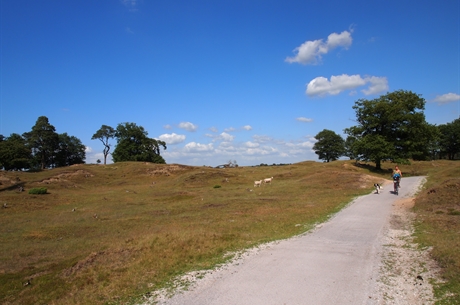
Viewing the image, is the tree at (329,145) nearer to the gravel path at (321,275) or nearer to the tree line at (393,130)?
the tree line at (393,130)

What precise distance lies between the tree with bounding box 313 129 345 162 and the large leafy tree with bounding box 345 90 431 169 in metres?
59.6

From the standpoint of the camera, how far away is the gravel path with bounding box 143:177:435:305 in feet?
25.7

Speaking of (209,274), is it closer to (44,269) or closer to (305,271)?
(305,271)

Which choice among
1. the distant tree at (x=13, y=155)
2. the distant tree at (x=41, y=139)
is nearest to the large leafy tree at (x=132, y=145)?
the distant tree at (x=41, y=139)

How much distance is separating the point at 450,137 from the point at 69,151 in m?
128

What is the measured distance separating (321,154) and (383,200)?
98.3 meters

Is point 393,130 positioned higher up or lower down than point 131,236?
higher up

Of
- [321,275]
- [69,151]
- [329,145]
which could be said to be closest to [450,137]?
[329,145]

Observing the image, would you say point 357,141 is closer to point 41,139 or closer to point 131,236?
point 131,236

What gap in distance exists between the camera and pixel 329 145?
11781 centimetres

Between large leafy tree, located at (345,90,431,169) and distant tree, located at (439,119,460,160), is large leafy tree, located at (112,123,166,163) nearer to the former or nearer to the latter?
large leafy tree, located at (345,90,431,169)

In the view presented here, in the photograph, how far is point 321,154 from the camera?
12094 centimetres

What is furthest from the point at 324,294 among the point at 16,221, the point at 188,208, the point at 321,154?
the point at 321,154

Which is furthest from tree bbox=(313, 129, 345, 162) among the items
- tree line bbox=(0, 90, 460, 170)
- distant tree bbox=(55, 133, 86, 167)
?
distant tree bbox=(55, 133, 86, 167)
